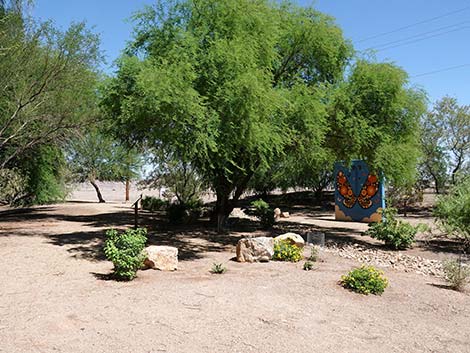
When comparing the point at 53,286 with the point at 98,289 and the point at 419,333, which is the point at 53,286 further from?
the point at 419,333

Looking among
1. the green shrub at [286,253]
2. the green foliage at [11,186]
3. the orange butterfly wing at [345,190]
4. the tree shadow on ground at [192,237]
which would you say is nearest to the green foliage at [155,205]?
the tree shadow on ground at [192,237]

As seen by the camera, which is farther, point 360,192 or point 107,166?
point 107,166

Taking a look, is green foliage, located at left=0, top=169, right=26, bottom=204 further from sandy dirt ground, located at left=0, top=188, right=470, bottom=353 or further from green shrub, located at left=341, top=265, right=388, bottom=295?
green shrub, located at left=341, top=265, right=388, bottom=295

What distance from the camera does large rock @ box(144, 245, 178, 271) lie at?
9.18 metres

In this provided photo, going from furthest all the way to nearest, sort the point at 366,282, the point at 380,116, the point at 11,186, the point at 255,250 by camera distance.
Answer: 1. the point at 11,186
2. the point at 380,116
3. the point at 255,250
4. the point at 366,282

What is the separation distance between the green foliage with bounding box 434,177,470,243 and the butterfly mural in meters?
7.19

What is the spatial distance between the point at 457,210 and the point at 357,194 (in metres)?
9.29

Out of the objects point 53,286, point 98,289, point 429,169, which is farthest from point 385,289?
point 429,169

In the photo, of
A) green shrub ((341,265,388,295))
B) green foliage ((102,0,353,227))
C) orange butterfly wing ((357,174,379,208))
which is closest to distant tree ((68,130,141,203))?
orange butterfly wing ((357,174,379,208))

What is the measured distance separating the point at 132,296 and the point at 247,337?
2.38 meters

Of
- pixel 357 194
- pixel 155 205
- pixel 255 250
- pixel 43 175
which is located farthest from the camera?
pixel 155 205

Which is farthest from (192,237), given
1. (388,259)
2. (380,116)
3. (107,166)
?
(107,166)

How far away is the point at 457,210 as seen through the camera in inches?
Result: 508

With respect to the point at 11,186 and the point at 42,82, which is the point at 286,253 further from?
the point at 11,186
